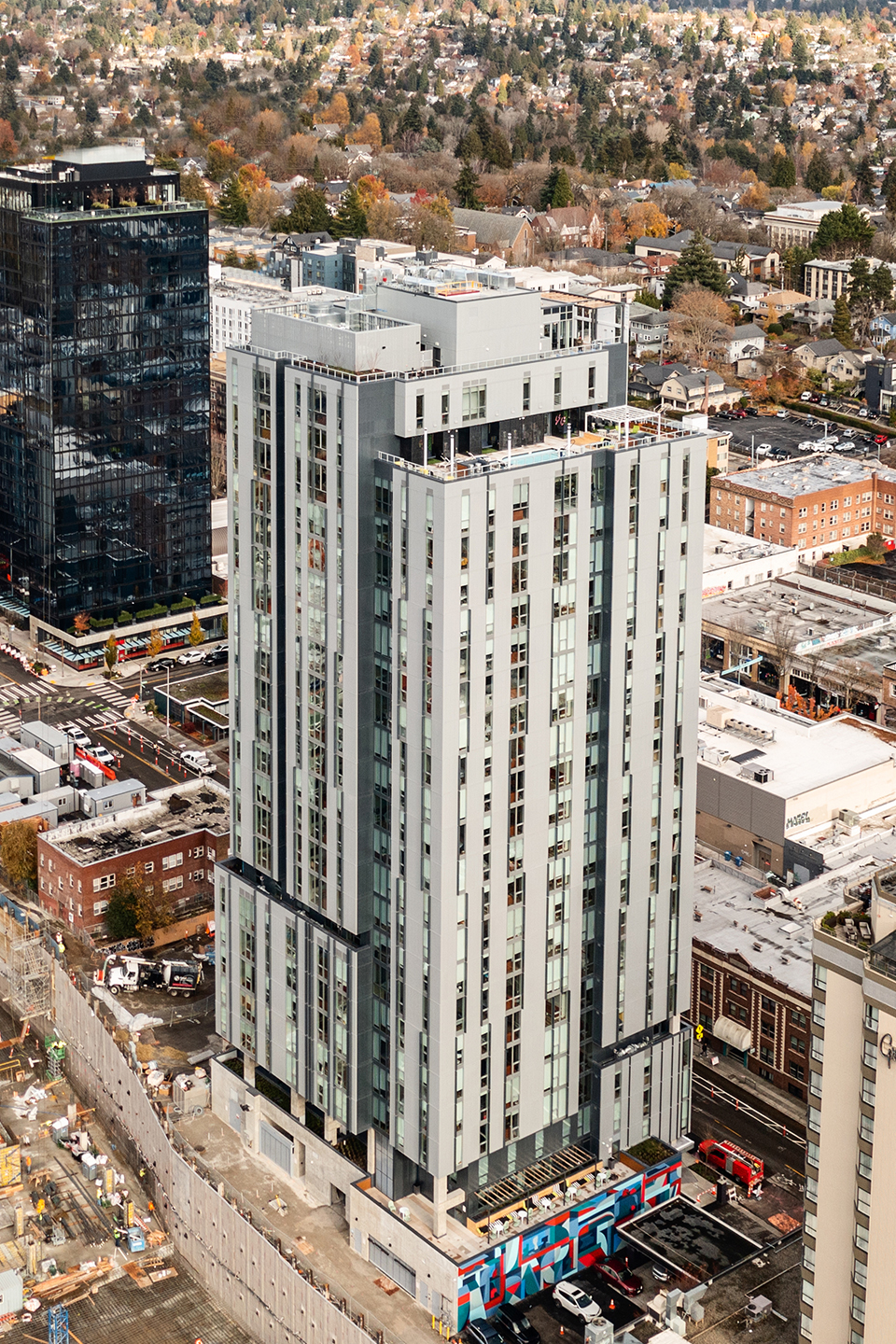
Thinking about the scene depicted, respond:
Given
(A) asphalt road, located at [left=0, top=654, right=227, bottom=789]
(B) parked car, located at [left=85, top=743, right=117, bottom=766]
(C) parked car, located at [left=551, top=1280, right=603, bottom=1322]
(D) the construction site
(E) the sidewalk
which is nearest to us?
(C) parked car, located at [left=551, top=1280, right=603, bottom=1322]

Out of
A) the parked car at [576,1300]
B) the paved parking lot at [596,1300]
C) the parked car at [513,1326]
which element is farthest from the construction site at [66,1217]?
the parked car at [576,1300]

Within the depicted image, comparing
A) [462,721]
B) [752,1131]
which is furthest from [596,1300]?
[462,721]

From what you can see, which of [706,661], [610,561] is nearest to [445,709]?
[610,561]

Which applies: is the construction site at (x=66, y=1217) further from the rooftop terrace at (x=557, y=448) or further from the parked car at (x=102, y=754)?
the rooftop terrace at (x=557, y=448)

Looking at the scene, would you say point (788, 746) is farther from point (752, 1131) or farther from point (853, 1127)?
point (853, 1127)

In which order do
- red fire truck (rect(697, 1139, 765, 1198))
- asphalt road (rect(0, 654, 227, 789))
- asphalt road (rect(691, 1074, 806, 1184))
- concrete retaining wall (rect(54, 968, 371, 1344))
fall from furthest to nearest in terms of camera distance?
asphalt road (rect(0, 654, 227, 789)) < asphalt road (rect(691, 1074, 806, 1184)) < red fire truck (rect(697, 1139, 765, 1198)) < concrete retaining wall (rect(54, 968, 371, 1344))

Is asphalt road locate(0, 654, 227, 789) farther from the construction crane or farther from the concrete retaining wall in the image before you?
the construction crane

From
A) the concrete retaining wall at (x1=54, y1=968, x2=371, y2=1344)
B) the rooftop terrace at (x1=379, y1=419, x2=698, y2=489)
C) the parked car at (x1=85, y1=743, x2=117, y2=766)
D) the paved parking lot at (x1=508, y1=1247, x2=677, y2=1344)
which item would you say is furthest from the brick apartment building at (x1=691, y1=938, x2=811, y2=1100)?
the parked car at (x1=85, y1=743, x2=117, y2=766)
